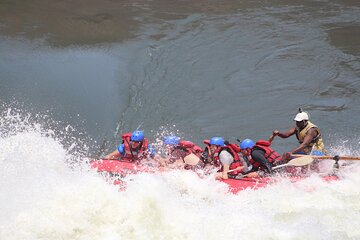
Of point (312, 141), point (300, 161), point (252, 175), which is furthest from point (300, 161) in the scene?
point (312, 141)

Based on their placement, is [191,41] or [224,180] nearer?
[224,180]

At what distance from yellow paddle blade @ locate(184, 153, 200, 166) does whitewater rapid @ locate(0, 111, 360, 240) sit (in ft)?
1.05

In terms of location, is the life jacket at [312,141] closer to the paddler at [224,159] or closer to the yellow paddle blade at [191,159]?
the paddler at [224,159]

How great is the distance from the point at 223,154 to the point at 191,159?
533mm

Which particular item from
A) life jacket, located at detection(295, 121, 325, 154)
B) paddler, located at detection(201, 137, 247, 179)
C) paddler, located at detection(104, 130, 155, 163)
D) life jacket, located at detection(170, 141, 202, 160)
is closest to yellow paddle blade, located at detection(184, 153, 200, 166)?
life jacket, located at detection(170, 141, 202, 160)

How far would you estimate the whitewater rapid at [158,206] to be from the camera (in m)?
6.74

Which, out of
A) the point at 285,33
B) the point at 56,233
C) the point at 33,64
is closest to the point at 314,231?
the point at 56,233

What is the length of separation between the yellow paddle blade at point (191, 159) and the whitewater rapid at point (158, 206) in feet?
1.05

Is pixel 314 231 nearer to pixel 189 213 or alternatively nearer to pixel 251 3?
pixel 189 213

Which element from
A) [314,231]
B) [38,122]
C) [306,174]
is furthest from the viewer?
[38,122]

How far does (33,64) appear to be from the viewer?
1389 centimetres

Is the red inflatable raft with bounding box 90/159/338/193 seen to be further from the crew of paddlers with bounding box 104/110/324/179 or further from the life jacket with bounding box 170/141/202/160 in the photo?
the life jacket with bounding box 170/141/202/160

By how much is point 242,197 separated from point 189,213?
0.97m

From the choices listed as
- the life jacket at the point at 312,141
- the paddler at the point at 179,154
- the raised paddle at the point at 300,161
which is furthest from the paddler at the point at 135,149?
the life jacket at the point at 312,141
